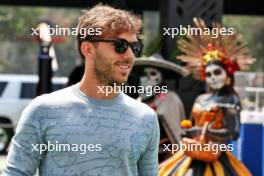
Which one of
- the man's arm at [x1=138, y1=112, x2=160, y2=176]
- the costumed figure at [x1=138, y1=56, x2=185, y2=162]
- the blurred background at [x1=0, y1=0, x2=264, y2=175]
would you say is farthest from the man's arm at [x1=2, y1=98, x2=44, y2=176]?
the costumed figure at [x1=138, y1=56, x2=185, y2=162]

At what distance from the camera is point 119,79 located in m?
2.97

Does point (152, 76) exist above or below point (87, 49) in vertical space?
below

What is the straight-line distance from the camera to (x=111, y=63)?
3.00m

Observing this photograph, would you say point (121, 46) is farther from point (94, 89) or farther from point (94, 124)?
point (94, 124)

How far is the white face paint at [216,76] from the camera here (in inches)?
292

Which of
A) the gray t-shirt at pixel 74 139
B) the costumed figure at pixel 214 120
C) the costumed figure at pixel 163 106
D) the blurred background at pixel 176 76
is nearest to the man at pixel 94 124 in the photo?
the gray t-shirt at pixel 74 139

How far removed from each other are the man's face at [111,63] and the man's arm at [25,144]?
276 millimetres

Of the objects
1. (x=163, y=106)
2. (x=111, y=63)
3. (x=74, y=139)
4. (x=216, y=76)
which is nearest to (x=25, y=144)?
(x=74, y=139)

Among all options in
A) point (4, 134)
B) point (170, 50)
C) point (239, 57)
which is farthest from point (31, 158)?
point (4, 134)

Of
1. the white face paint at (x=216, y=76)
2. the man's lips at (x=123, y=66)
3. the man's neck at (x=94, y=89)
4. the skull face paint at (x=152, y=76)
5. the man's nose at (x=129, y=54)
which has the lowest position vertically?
the skull face paint at (x=152, y=76)

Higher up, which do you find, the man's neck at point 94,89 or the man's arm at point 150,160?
the man's neck at point 94,89

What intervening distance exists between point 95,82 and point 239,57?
4858 mm

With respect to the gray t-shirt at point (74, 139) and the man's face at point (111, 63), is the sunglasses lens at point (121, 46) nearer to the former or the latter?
the man's face at point (111, 63)

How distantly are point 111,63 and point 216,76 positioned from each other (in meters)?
4.52
